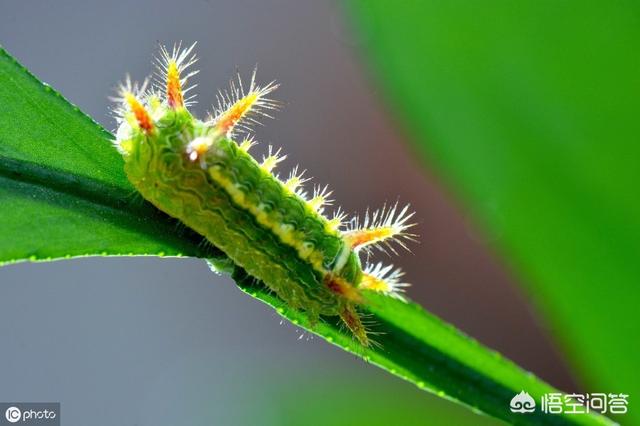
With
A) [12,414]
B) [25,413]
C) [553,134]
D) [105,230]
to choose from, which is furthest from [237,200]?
[25,413]

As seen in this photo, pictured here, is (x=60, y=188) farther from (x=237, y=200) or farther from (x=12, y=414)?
(x=12, y=414)

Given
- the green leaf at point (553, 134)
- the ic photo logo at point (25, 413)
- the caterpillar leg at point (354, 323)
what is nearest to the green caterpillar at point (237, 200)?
the caterpillar leg at point (354, 323)

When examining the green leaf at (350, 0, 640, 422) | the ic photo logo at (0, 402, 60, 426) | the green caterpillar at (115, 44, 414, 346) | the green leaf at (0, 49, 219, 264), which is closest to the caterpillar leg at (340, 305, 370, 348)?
the green caterpillar at (115, 44, 414, 346)

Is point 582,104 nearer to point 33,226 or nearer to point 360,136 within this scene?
point 33,226

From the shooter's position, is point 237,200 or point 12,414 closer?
point 237,200

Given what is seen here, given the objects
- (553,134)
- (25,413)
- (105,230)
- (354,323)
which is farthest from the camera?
(25,413)

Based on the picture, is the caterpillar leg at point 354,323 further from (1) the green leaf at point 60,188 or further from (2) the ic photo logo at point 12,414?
(2) the ic photo logo at point 12,414
